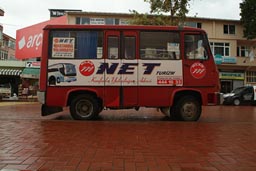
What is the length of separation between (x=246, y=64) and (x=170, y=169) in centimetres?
3686

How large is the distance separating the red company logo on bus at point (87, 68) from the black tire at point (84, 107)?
774mm

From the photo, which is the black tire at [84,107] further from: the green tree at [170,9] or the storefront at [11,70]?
the storefront at [11,70]

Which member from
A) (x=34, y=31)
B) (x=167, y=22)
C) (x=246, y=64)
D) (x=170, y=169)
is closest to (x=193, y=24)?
(x=246, y=64)

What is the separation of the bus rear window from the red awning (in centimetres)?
1761

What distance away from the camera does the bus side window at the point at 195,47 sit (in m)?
11.4

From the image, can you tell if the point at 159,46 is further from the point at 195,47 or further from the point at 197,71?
the point at 197,71

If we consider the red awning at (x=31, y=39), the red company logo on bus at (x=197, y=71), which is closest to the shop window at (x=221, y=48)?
the red awning at (x=31, y=39)

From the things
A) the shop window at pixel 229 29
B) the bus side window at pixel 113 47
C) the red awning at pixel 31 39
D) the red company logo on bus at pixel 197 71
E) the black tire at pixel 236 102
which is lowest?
the black tire at pixel 236 102

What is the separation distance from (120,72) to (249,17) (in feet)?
102

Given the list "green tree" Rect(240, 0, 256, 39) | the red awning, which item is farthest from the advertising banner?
"green tree" Rect(240, 0, 256, 39)

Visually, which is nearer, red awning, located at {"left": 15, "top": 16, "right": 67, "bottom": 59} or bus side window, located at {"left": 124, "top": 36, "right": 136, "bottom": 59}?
bus side window, located at {"left": 124, "top": 36, "right": 136, "bottom": 59}

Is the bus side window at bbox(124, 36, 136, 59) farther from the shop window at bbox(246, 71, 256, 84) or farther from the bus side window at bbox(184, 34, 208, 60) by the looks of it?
the shop window at bbox(246, 71, 256, 84)

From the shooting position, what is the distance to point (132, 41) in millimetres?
11414

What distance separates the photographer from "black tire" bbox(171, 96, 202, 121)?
1154 cm
